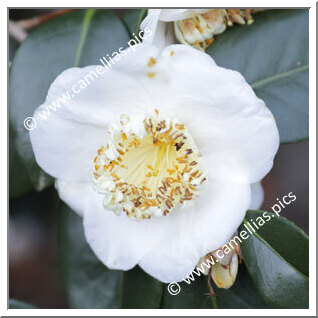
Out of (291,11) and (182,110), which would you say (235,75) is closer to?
(182,110)

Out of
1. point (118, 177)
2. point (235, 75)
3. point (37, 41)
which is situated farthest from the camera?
point (37, 41)

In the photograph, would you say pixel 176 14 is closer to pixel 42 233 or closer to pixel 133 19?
pixel 133 19

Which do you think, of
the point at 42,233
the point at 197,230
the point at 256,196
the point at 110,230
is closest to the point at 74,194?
the point at 110,230

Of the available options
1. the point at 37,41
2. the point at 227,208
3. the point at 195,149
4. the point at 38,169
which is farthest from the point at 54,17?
the point at 227,208

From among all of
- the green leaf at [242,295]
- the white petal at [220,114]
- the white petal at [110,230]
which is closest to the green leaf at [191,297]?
the green leaf at [242,295]

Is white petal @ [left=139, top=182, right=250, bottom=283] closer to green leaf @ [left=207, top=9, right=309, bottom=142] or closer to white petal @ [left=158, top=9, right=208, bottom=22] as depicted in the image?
green leaf @ [left=207, top=9, right=309, bottom=142]

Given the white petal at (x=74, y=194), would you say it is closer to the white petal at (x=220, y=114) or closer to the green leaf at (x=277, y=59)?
the white petal at (x=220, y=114)
